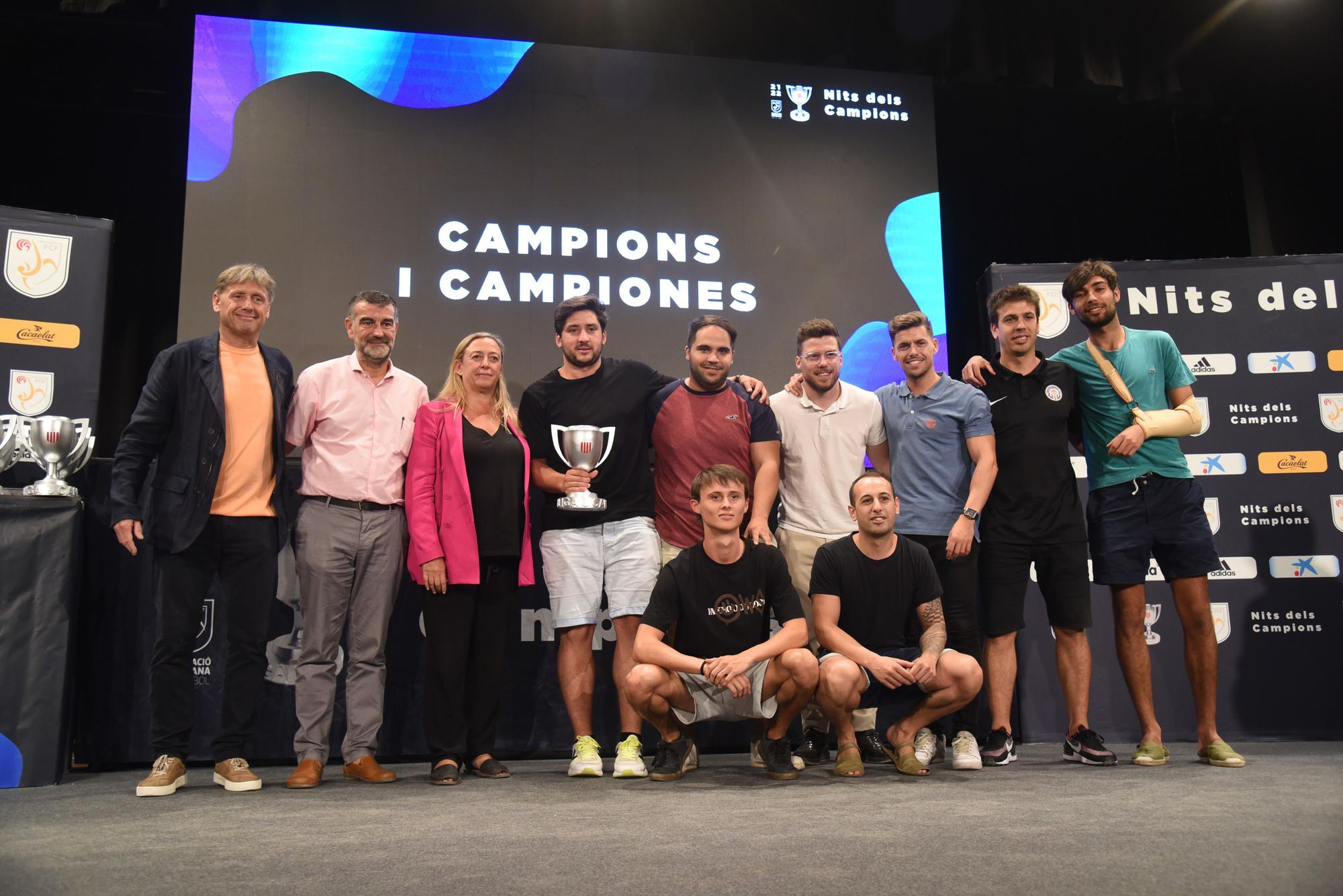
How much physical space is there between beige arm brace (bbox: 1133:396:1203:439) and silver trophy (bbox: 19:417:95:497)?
369 centimetres

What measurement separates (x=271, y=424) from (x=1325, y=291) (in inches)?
A: 177

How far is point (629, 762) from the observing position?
3074 millimetres

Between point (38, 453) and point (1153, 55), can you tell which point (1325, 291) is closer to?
point (1153, 55)

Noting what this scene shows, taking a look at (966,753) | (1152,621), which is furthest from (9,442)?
(1152,621)

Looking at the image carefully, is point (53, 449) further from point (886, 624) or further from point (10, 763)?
point (886, 624)

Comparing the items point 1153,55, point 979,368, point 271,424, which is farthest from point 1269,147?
point 271,424

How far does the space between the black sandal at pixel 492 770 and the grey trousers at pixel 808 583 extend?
108 centimetres

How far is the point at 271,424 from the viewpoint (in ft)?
10.4

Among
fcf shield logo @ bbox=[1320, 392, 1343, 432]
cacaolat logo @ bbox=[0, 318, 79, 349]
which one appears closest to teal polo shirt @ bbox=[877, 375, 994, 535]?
fcf shield logo @ bbox=[1320, 392, 1343, 432]

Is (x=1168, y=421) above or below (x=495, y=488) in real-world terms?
above

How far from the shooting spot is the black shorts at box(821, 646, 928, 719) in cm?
314

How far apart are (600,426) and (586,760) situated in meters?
1.13

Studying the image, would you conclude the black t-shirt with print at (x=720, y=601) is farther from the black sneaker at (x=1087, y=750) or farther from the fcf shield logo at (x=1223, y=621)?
the fcf shield logo at (x=1223, y=621)

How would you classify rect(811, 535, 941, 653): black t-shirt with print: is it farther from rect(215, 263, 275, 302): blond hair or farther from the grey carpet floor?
rect(215, 263, 275, 302): blond hair
